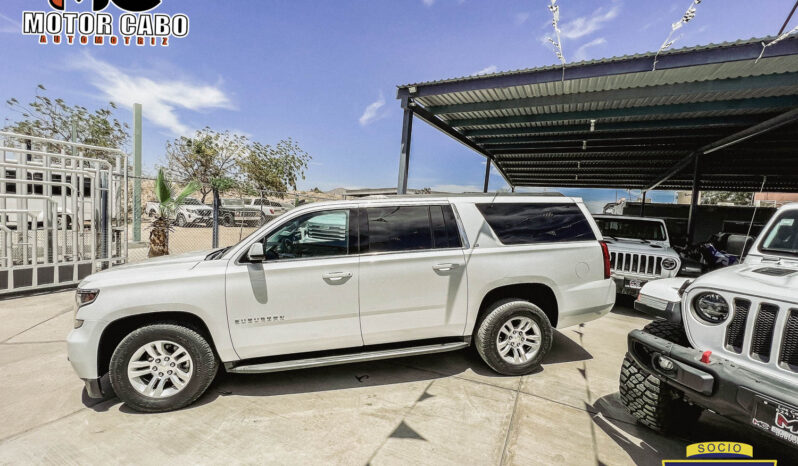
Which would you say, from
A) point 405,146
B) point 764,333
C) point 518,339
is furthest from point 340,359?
point 405,146

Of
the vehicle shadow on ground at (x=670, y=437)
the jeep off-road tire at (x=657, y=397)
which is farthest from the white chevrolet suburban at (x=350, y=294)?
the jeep off-road tire at (x=657, y=397)

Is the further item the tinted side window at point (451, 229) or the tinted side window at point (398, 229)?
the tinted side window at point (451, 229)

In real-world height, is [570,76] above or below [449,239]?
above

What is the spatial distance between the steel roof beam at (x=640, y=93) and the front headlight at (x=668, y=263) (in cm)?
330

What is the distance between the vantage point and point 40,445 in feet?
7.86

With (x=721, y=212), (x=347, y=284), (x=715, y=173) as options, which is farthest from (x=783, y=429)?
(x=721, y=212)

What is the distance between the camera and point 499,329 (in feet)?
11.1

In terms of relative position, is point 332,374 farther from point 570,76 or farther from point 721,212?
point 721,212

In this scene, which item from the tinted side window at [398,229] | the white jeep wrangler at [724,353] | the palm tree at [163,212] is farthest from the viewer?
the palm tree at [163,212]

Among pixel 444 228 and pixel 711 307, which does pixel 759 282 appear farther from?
pixel 444 228

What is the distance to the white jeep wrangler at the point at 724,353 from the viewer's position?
182 cm

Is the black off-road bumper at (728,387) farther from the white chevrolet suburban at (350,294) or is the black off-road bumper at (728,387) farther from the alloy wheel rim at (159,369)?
the alloy wheel rim at (159,369)

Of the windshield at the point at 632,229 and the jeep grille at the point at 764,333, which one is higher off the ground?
the windshield at the point at 632,229

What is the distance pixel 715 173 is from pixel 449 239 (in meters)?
17.6
